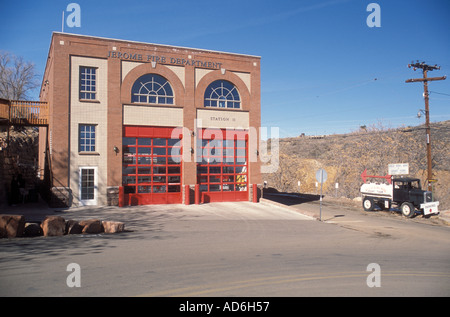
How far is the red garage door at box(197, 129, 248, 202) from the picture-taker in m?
21.3

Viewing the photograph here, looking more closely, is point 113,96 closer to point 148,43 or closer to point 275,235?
point 148,43

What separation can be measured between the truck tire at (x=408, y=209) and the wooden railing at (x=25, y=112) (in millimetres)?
22065

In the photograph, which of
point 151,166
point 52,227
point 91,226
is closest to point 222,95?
point 151,166

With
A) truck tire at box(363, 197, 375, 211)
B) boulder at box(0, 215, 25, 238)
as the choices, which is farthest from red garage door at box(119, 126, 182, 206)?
truck tire at box(363, 197, 375, 211)

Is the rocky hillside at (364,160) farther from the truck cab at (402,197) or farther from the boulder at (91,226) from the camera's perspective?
the boulder at (91,226)

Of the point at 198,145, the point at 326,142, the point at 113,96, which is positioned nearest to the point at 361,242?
the point at 198,145

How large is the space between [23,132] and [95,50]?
19.0 m

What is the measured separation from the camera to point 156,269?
23.9 feet

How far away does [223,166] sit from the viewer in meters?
21.9

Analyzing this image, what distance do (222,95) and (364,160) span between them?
21688 millimetres

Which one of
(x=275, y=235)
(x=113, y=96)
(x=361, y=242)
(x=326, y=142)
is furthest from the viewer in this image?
(x=326, y=142)

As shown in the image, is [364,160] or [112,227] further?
[364,160]

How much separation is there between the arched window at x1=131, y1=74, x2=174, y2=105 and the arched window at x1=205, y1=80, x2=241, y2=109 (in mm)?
2541

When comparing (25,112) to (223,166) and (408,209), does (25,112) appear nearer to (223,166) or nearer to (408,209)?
(223,166)
